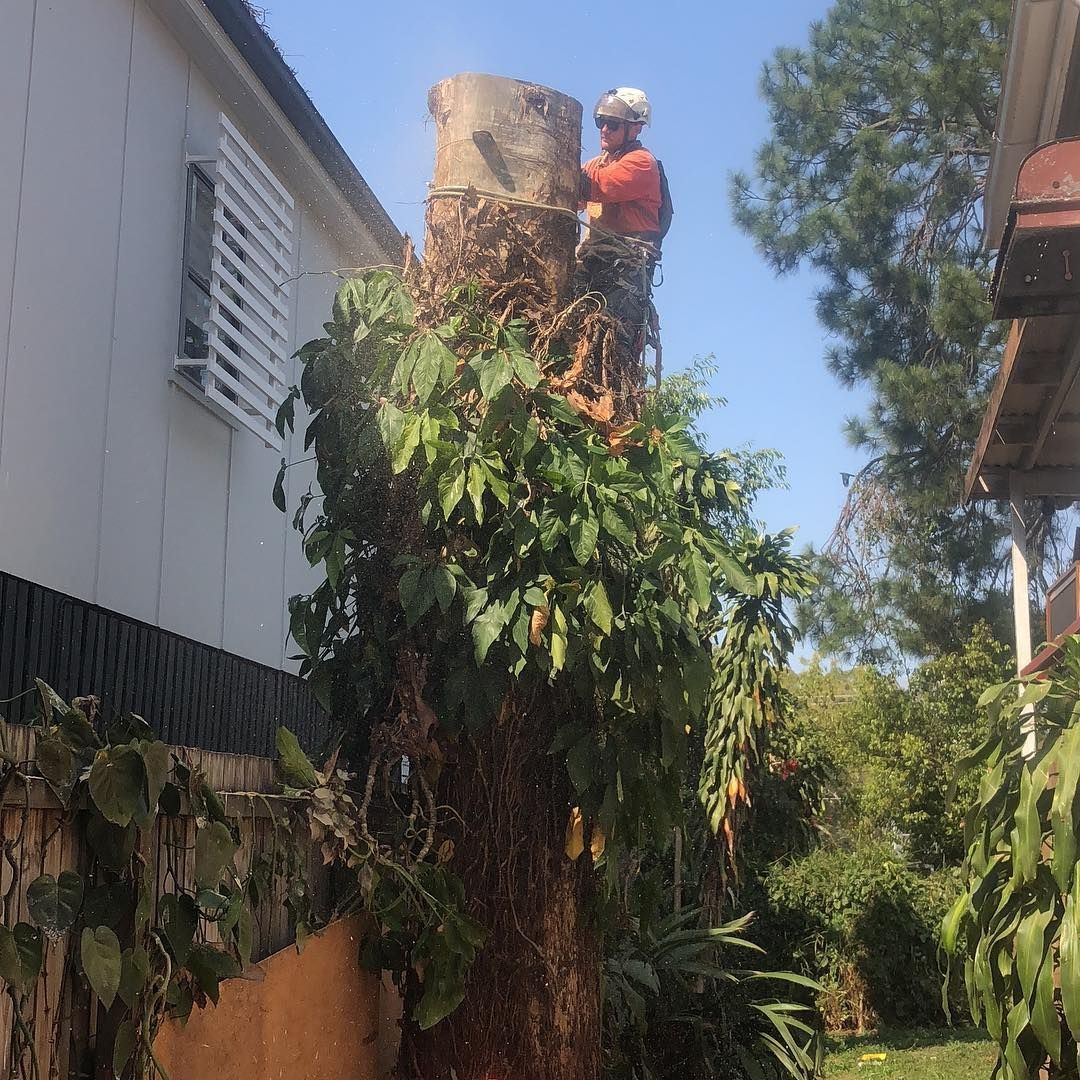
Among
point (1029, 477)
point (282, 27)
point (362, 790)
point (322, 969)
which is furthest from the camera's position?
point (1029, 477)

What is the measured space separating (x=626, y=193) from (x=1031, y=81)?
2.75 metres

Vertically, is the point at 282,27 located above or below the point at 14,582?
above

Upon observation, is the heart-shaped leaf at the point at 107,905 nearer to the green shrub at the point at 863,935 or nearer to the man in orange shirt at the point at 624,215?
the man in orange shirt at the point at 624,215

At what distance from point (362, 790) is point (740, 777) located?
18.9 feet

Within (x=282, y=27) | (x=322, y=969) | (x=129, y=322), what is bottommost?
(x=322, y=969)

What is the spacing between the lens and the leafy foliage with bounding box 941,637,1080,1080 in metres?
3.84

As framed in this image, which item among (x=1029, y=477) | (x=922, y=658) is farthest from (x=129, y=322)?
(x=922, y=658)

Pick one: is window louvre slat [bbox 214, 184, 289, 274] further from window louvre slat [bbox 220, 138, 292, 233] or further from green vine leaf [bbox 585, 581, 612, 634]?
green vine leaf [bbox 585, 581, 612, 634]

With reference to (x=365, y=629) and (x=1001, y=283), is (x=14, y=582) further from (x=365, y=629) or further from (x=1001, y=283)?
(x=1001, y=283)

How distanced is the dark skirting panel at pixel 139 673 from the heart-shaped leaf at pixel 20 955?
80cm

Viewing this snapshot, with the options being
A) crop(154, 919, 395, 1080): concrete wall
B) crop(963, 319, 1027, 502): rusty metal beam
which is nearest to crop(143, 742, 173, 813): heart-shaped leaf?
crop(154, 919, 395, 1080): concrete wall

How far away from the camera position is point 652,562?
12.4ft

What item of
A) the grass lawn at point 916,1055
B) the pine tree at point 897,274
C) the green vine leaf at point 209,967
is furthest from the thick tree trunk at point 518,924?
the pine tree at point 897,274

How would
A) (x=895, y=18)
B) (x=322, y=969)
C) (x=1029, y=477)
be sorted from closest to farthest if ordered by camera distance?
1. (x=322, y=969)
2. (x=1029, y=477)
3. (x=895, y=18)
